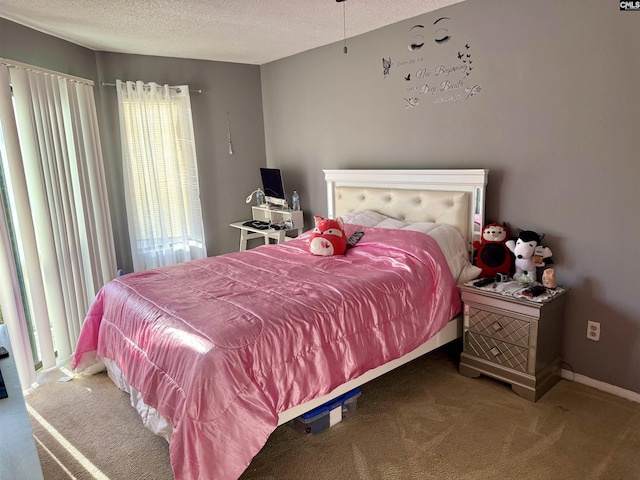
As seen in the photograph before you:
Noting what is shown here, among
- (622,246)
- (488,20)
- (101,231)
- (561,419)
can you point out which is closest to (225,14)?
(488,20)

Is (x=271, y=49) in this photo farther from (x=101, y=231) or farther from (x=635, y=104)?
(x=635, y=104)

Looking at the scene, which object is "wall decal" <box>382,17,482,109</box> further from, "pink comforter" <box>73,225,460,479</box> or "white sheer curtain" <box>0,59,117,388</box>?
"white sheer curtain" <box>0,59,117,388</box>

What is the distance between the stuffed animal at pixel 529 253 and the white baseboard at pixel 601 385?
65cm

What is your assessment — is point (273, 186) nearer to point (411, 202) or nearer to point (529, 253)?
point (411, 202)

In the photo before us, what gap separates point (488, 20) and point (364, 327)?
82.7 inches

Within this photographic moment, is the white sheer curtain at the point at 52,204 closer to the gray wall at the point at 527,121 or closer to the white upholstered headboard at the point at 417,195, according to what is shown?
the gray wall at the point at 527,121

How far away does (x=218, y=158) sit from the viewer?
181 inches

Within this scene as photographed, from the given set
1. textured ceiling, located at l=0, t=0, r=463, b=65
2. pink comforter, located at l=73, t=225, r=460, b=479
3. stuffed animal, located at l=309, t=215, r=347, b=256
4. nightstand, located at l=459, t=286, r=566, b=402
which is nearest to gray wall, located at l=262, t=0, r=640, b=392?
nightstand, located at l=459, t=286, r=566, b=402

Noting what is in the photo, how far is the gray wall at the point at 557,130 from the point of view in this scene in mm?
2348

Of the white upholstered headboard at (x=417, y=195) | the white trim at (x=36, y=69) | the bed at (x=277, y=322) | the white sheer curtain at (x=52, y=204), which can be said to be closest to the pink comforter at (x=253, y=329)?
the bed at (x=277, y=322)

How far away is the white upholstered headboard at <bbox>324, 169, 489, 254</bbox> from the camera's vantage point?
2.95 metres

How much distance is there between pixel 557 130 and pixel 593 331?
121 cm

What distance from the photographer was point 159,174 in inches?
165

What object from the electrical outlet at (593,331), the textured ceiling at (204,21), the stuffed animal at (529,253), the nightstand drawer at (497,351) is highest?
the textured ceiling at (204,21)
